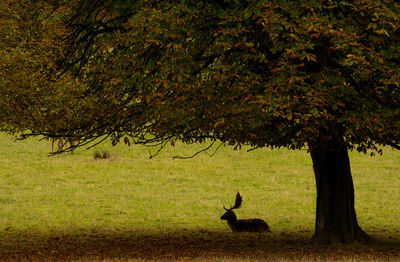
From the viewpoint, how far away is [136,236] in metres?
19.4

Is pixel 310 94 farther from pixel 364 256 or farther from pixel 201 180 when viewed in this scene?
pixel 201 180

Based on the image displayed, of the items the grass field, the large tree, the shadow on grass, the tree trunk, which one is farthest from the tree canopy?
the grass field

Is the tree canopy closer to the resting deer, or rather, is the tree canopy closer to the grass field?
the grass field

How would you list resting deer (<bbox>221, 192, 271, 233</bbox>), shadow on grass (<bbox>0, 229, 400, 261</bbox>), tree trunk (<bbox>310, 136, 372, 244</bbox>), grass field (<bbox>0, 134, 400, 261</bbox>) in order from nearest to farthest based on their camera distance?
shadow on grass (<bbox>0, 229, 400, 261</bbox>)
grass field (<bbox>0, 134, 400, 261</bbox>)
tree trunk (<bbox>310, 136, 372, 244</bbox>)
resting deer (<bbox>221, 192, 271, 233</bbox>)

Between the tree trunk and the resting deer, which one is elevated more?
the tree trunk

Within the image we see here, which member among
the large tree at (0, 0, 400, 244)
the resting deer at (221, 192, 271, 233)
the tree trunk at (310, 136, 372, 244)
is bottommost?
the resting deer at (221, 192, 271, 233)

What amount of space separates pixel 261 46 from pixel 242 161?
28.9 meters

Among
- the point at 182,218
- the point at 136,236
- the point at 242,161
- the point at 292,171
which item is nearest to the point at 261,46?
the point at 136,236

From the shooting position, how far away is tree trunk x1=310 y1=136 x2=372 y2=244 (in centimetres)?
1650

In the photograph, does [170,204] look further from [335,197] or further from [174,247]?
[335,197]

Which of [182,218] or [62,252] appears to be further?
[182,218]

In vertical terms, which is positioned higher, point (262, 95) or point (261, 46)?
point (261, 46)

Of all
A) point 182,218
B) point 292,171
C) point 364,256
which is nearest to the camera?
point 364,256

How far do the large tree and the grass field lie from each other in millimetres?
2897
